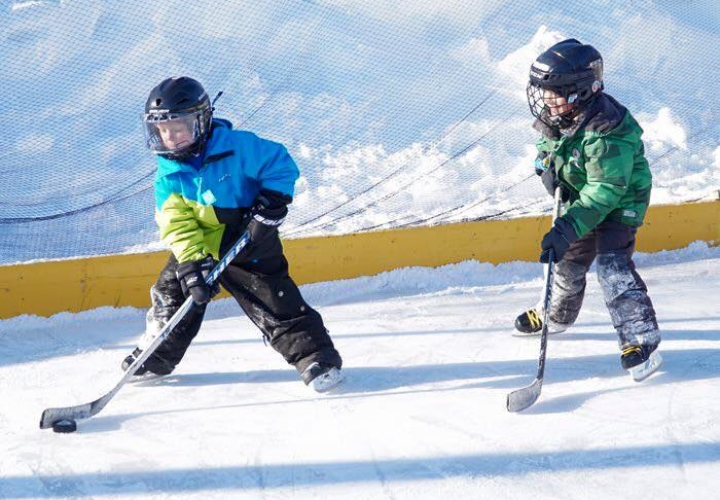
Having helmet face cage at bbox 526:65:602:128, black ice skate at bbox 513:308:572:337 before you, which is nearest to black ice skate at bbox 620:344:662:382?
black ice skate at bbox 513:308:572:337

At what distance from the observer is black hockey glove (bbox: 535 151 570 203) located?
3.26 meters

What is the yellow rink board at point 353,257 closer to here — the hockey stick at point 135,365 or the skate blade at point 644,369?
the hockey stick at point 135,365

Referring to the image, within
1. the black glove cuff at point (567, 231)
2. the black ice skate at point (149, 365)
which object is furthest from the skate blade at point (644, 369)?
the black ice skate at point (149, 365)

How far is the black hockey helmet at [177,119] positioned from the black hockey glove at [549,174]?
1.20m

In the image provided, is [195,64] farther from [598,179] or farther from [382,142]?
[598,179]

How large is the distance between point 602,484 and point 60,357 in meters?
2.19

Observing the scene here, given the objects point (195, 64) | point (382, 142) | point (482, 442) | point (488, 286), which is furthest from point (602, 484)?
point (195, 64)

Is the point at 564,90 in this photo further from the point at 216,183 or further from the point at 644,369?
the point at 216,183

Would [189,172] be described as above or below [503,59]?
above

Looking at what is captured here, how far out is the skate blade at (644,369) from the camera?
3018 mm

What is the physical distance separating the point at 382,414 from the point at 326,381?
0.29m

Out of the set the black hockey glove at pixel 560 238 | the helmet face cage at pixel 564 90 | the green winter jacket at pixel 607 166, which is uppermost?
the helmet face cage at pixel 564 90

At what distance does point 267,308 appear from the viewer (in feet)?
10.3

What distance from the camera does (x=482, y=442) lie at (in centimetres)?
264
